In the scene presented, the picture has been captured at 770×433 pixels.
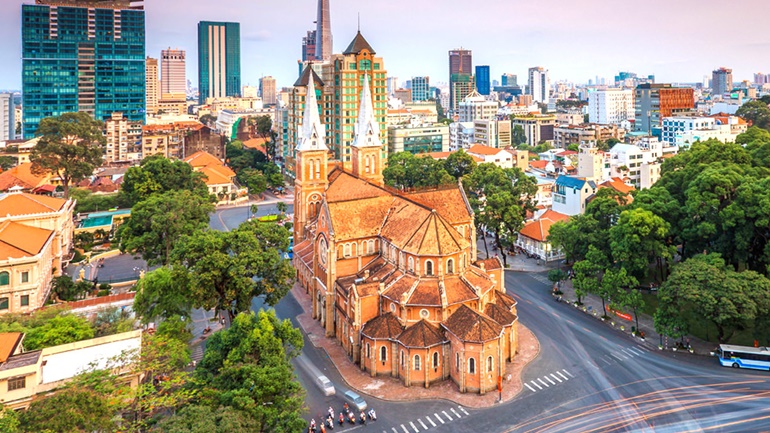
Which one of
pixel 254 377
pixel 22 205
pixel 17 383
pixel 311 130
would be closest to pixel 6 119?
pixel 22 205

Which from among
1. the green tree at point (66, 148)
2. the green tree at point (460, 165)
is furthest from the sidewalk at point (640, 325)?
the green tree at point (66, 148)

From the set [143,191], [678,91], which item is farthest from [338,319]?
[678,91]

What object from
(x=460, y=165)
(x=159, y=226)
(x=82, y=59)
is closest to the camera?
(x=159, y=226)

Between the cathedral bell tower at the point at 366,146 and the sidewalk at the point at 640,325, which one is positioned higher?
the cathedral bell tower at the point at 366,146

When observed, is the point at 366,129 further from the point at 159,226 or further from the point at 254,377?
the point at 254,377

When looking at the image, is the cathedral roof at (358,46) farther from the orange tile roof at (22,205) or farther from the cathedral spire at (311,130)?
the orange tile roof at (22,205)

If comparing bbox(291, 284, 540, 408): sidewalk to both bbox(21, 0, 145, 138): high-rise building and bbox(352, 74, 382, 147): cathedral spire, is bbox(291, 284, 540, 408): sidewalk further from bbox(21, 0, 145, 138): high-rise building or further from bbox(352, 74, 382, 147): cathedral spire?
bbox(21, 0, 145, 138): high-rise building
